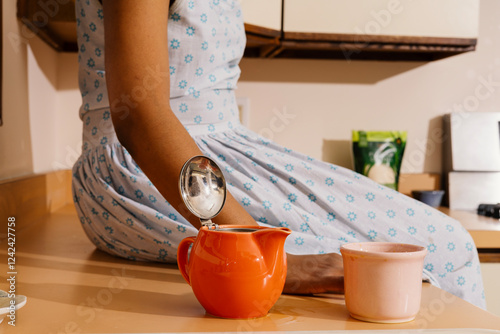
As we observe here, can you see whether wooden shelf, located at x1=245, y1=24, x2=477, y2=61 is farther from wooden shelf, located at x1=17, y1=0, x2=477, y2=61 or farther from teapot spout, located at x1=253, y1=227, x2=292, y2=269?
teapot spout, located at x1=253, y1=227, x2=292, y2=269

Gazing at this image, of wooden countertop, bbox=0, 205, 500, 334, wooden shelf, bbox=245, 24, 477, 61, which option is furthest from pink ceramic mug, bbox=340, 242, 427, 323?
wooden shelf, bbox=245, 24, 477, 61

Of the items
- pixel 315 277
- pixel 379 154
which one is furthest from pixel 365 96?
pixel 315 277

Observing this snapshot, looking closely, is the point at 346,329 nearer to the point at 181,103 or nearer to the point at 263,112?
the point at 181,103

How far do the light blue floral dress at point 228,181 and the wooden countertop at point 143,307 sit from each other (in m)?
0.08

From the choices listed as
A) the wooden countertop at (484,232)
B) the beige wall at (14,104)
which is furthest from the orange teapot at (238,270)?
the wooden countertop at (484,232)

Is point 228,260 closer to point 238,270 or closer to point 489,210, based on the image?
point 238,270

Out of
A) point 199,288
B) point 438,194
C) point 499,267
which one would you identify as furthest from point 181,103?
point 438,194

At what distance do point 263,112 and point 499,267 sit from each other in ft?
2.93

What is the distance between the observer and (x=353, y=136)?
1891 mm

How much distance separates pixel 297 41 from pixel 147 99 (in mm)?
1117

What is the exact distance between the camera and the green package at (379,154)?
1867 millimetres

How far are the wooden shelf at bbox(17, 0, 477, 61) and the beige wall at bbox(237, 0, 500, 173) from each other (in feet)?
0.17

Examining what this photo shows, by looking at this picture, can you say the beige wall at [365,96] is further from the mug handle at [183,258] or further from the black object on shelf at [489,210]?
the mug handle at [183,258]

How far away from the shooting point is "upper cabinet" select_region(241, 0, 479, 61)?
167 cm
